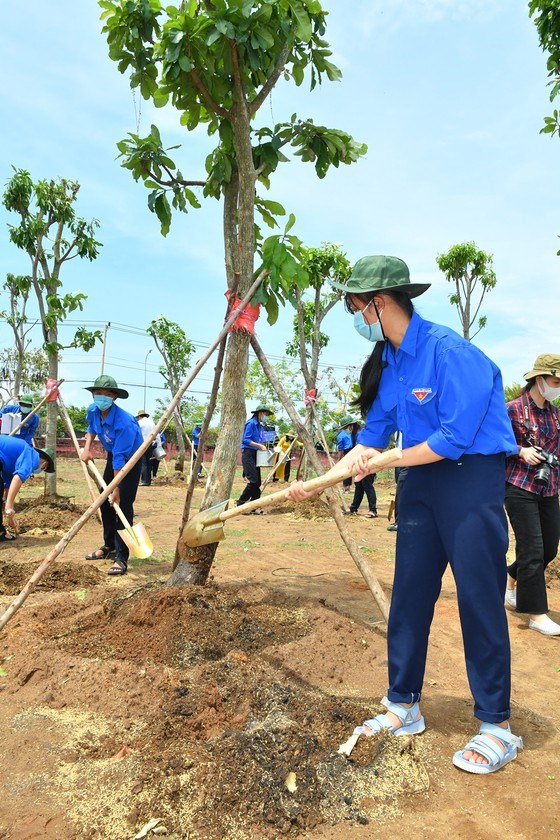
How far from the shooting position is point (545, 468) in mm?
4016

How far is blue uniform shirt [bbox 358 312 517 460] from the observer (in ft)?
7.35

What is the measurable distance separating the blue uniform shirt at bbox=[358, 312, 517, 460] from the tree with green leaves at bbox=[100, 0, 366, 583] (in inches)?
74.7

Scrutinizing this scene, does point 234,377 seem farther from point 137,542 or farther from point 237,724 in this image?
point 237,724

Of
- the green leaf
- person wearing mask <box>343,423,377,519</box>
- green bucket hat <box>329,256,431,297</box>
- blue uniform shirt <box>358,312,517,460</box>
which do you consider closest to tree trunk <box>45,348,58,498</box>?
person wearing mask <box>343,423,377,519</box>

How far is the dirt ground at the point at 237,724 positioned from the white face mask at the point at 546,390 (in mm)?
1686

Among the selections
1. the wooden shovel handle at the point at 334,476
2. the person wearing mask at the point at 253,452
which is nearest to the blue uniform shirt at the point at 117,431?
the wooden shovel handle at the point at 334,476

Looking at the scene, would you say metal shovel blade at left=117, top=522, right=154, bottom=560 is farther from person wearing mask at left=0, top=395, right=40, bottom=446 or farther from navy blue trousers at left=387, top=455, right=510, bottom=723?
person wearing mask at left=0, top=395, right=40, bottom=446

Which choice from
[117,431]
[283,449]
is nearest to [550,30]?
[117,431]

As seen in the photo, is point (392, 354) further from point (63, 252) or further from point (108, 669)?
point (63, 252)

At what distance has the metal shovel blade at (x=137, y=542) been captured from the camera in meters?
4.21

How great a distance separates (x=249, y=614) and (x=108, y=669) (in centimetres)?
113

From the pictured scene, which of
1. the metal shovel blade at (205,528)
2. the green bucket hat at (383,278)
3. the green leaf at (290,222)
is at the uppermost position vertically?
the green leaf at (290,222)

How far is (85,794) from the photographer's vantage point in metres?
2.15

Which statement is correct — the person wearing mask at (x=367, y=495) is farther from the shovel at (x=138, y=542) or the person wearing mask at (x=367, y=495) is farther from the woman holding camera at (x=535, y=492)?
the shovel at (x=138, y=542)
